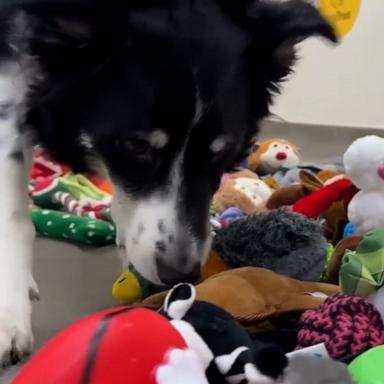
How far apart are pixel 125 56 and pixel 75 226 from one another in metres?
0.69

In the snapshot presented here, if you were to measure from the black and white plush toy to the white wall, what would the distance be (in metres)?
2.59

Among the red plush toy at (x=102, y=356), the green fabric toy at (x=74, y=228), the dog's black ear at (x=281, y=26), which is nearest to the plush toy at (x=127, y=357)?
the red plush toy at (x=102, y=356)

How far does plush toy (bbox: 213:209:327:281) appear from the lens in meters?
1.45

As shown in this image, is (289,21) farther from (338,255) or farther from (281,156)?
(281,156)

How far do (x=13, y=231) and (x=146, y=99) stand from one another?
33 cm

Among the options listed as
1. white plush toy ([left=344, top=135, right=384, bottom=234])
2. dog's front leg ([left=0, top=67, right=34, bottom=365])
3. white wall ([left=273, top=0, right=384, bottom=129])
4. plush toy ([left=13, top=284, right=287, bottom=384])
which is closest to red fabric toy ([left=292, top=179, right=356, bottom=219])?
white plush toy ([left=344, top=135, right=384, bottom=234])

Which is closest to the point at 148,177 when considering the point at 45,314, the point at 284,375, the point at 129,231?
the point at 129,231

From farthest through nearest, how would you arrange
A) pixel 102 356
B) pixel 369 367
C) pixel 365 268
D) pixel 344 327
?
pixel 365 268, pixel 344 327, pixel 369 367, pixel 102 356

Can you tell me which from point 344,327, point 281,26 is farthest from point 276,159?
point 344,327

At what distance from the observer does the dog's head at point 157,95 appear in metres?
1.25

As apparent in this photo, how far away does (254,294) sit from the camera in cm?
126

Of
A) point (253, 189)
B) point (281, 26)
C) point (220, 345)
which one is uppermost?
point (281, 26)

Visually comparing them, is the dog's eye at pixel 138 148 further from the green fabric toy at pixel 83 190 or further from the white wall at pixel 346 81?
the white wall at pixel 346 81

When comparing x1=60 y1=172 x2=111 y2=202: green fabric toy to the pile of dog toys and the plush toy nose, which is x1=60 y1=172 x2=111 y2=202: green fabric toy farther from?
the plush toy nose
